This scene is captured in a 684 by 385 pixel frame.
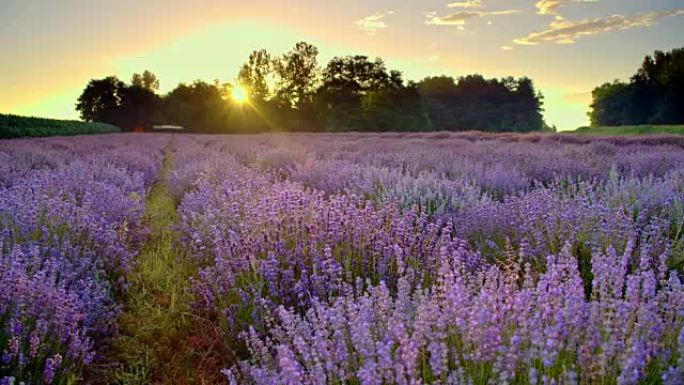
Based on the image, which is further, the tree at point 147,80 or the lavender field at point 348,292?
the tree at point 147,80

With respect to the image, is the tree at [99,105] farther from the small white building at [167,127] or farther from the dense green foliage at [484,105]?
the dense green foliage at [484,105]

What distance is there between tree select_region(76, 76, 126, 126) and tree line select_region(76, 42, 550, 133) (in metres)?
0.14

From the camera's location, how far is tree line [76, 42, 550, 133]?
49.0 metres

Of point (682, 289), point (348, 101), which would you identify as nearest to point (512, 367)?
point (682, 289)

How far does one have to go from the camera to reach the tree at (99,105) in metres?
69.2

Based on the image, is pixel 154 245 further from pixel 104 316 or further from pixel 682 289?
pixel 682 289

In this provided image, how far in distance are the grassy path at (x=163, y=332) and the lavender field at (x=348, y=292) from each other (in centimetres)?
1

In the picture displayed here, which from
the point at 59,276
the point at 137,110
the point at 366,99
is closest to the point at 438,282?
the point at 59,276

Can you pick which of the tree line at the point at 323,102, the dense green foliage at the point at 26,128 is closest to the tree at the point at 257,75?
the tree line at the point at 323,102

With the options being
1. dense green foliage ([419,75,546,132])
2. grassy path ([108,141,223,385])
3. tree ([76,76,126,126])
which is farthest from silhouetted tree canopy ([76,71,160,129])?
grassy path ([108,141,223,385])

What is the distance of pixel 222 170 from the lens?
21.2ft

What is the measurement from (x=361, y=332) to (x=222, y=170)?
17.3ft

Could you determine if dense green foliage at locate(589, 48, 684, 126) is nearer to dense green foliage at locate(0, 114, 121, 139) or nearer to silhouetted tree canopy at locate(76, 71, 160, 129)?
dense green foliage at locate(0, 114, 121, 139)

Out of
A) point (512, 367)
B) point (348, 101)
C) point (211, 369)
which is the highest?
point (348, 101)
